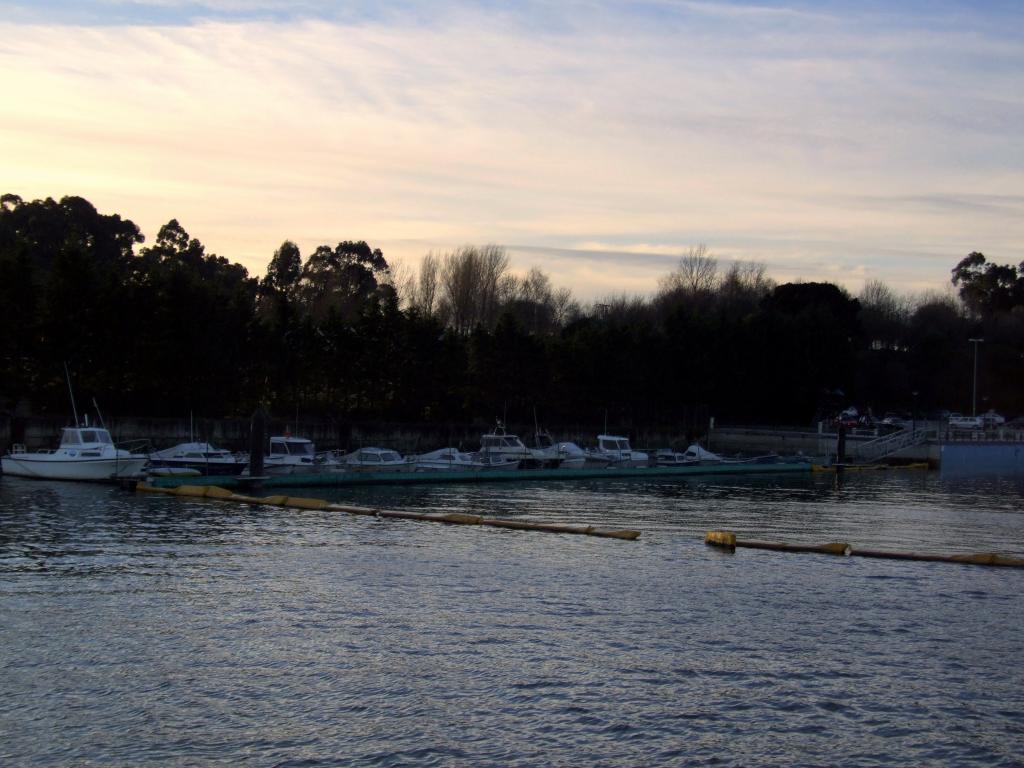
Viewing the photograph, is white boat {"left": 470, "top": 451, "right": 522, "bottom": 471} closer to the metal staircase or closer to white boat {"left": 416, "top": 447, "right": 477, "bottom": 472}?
→ white boat {"left": 416, "top": 447, "right": 477, "bottom": 472}

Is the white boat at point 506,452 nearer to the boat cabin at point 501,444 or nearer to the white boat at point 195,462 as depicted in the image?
the boat cabin at point 501,444

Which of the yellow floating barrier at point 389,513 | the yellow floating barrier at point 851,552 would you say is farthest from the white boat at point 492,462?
the yellow floating barrier at point 851,552

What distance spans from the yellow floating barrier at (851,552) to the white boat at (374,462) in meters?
25.5

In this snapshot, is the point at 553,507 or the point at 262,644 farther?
the point at 553,507

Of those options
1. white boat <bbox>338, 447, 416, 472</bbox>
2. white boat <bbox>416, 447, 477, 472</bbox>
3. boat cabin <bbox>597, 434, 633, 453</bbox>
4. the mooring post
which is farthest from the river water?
boat cabin <bbox>597, 434, 633, 453</bbox>

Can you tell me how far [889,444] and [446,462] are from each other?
37412mm

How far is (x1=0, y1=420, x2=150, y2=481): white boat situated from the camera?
48156 millimetres

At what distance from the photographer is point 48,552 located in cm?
2912

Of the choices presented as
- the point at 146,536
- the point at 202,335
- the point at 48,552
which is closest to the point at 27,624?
the point at 48,552

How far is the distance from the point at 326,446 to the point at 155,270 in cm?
1532

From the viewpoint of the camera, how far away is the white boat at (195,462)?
5219 centimetres

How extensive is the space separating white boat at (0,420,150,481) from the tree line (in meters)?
12.7

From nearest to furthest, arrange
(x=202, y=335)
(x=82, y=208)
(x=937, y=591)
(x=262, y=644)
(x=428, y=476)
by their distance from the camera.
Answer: (x=262, y=644) < (x=937, y=591) < (x=428, y=476) < (x=202, y=335) < (x=82, y=208)

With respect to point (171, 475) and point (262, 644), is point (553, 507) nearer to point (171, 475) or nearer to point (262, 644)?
point (171, 475)
